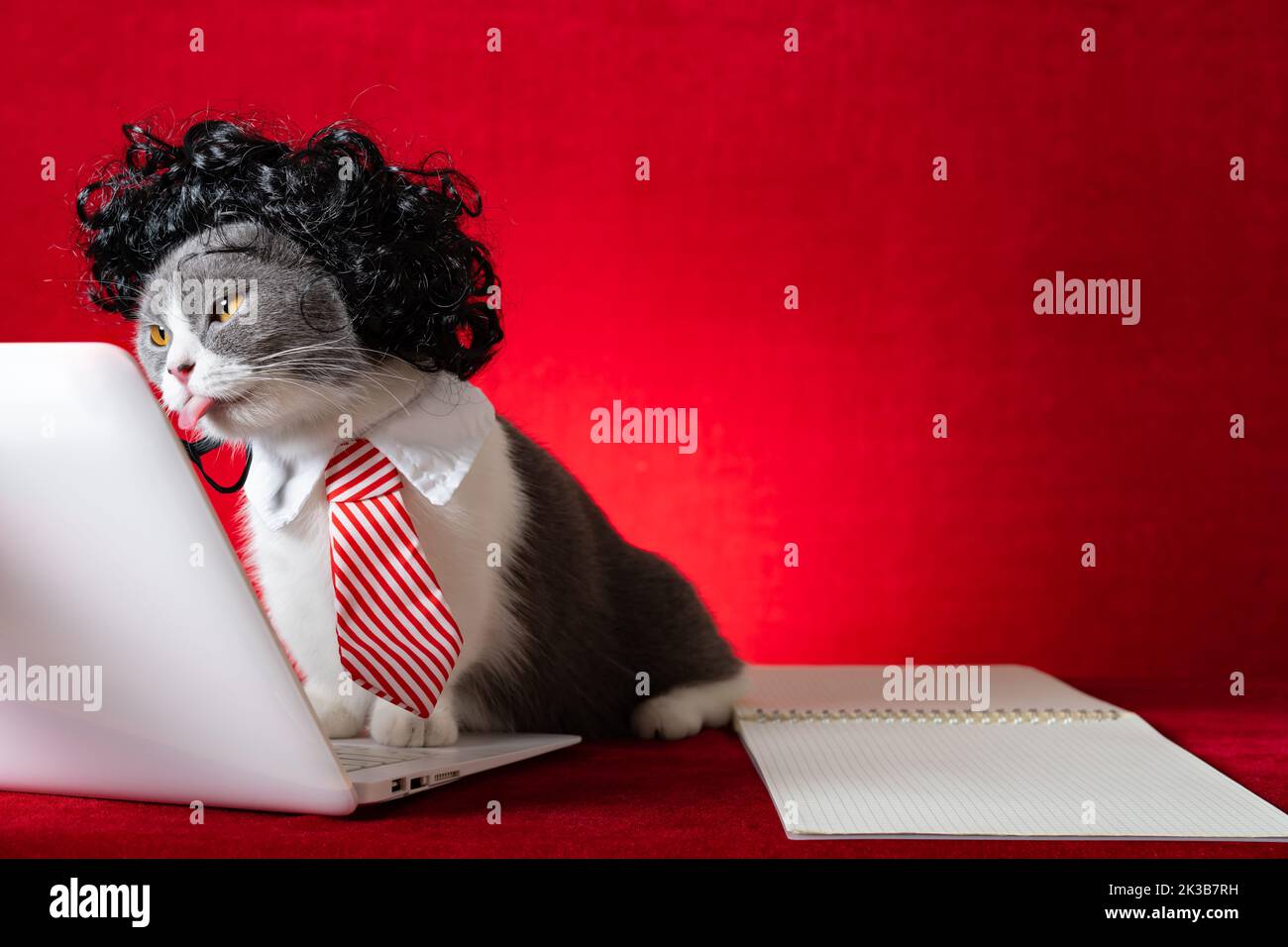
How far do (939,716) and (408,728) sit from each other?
0.64 metres

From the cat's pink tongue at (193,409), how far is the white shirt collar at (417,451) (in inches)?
4.2

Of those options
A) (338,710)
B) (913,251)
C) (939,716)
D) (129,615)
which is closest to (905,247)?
(913,251)

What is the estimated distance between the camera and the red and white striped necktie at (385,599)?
109cm

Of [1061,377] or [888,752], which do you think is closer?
[888,752]

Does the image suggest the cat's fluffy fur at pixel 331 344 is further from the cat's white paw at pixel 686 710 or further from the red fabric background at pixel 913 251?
the red fabric background at pixel 913 251

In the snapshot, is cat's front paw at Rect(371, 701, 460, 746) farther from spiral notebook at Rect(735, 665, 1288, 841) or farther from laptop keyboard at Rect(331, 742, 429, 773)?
spiral notebook at Rect(735, 665, 1288, 841)

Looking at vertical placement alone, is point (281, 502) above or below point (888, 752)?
above

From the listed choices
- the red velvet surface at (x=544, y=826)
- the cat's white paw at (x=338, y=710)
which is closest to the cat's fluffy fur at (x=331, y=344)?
the cat's white paw at (x=338, y=710)

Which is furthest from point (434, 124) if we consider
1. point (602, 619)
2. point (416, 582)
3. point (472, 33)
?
point (416, 582)

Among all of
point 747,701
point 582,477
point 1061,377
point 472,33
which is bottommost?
point 747,701

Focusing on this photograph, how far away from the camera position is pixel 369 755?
1084 millimetres

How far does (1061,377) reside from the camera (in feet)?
7.55
